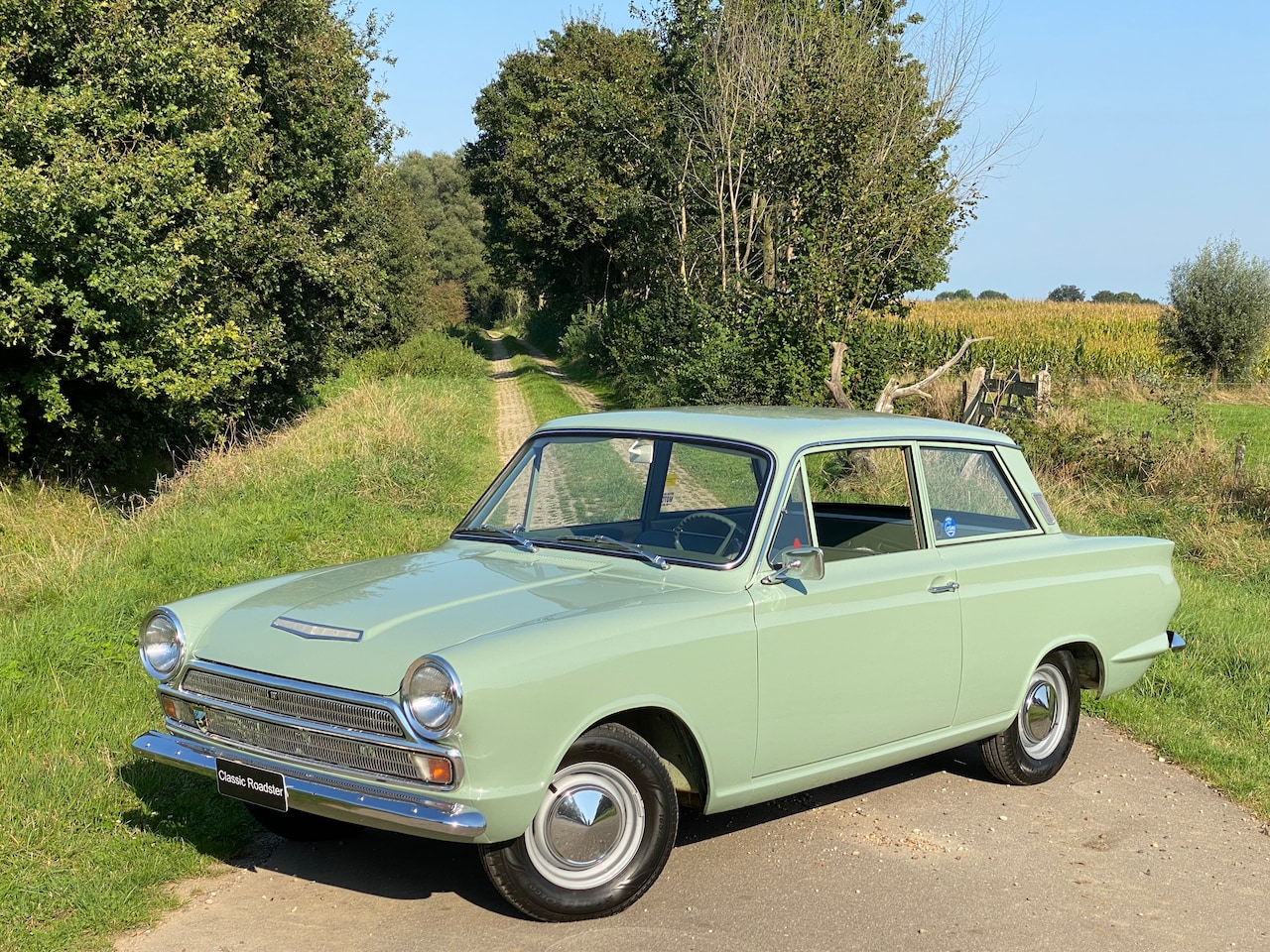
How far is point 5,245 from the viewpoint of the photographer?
49.1 feet

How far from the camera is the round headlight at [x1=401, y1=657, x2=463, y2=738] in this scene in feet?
12.8

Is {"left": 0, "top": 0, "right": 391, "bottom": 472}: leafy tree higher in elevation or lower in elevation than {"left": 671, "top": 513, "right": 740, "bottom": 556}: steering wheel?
higher

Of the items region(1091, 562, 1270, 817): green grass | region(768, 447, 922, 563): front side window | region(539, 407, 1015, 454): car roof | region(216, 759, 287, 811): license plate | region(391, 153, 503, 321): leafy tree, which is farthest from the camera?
region(391, 153, 503, 321): leafy tree

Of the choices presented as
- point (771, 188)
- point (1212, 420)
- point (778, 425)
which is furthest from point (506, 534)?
point (771, 188)

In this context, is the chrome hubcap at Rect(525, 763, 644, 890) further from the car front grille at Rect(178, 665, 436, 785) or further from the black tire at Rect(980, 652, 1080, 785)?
the black tire at Rect(980, 652, 1080, 785)

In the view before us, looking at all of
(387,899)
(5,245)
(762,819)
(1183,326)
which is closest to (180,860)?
(387,899)

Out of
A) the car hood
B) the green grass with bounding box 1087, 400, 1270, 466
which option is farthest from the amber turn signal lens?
the green grass with bounding box 1087, 400, 1270, 466

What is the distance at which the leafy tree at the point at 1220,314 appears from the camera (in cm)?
3747

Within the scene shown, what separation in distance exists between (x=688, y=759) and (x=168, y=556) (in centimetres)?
719

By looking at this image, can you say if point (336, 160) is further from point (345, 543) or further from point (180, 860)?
point (180, 860)

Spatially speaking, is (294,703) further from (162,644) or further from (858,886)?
(858,886)

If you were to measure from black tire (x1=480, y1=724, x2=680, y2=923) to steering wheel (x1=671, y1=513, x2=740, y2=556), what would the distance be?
908 mm

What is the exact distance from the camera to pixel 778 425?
17.5 feet

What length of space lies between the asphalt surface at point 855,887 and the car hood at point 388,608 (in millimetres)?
911
